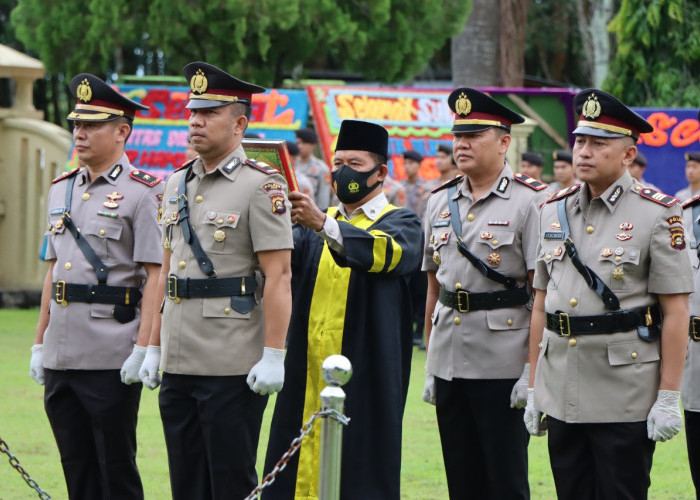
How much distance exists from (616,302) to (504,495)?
4.13 feet

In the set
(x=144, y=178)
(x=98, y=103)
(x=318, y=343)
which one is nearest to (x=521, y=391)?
(x=318, y=343)

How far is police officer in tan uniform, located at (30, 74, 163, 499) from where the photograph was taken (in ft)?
19.9

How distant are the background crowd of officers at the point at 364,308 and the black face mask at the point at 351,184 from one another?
0.04 ft

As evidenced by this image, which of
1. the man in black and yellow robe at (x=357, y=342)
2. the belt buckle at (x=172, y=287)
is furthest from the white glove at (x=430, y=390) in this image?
the belt buckle at (x=172, y=287)

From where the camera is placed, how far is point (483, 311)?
20.1 feet

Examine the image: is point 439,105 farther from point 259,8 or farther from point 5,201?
point 5,201

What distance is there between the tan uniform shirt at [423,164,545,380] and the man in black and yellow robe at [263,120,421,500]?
0.20 meters

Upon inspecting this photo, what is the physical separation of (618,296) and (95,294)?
2427 mm

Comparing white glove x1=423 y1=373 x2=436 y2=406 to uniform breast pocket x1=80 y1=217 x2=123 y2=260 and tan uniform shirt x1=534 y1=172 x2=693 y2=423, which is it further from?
uniform breast pocket x1=80 y1=217 x2=123 y2=260

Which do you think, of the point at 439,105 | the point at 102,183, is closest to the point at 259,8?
the point at 439,105

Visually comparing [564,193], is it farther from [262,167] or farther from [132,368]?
[132,368]

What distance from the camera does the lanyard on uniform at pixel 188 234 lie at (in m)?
5.49

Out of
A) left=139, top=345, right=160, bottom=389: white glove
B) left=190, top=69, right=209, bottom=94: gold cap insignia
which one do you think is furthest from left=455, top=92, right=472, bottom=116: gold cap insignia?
left=139, top=345, right=160, bottom=389: white glove

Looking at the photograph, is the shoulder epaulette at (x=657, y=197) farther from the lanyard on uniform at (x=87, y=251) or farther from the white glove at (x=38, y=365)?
the white glove at (x=38, y=365)
